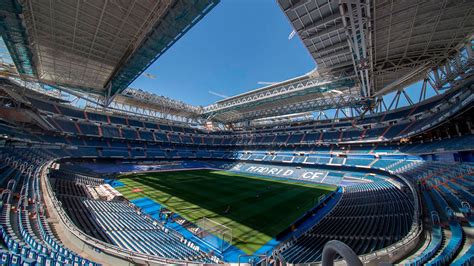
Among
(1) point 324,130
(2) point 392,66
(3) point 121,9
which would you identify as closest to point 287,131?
(1) point 324,130

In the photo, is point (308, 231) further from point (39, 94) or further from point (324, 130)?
point (39, 94)

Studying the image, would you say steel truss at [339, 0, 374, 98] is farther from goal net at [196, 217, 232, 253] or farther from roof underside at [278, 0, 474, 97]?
goal net at [196, 217, 232, 253]

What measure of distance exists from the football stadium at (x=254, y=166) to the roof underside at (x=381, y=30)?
0.13 metres

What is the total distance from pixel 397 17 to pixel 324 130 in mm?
27189

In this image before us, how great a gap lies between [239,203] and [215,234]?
604 centimetres

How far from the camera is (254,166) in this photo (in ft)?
128

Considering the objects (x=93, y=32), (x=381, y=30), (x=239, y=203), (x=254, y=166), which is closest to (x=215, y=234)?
(x=239, y=203)

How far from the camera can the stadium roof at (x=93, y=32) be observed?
47.2ft

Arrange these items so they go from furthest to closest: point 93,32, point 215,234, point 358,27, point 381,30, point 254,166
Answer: point 254,166 < point 93,32 < point 381,30 < point 358,27 < point 215,234

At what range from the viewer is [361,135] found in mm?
33469

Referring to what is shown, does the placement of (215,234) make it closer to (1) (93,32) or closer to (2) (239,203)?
(2) (239,203)

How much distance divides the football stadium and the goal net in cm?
13

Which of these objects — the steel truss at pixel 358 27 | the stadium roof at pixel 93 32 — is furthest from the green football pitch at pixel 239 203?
the stadium roof at pixel 93 32

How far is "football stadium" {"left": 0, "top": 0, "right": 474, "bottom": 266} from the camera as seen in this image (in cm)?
740
